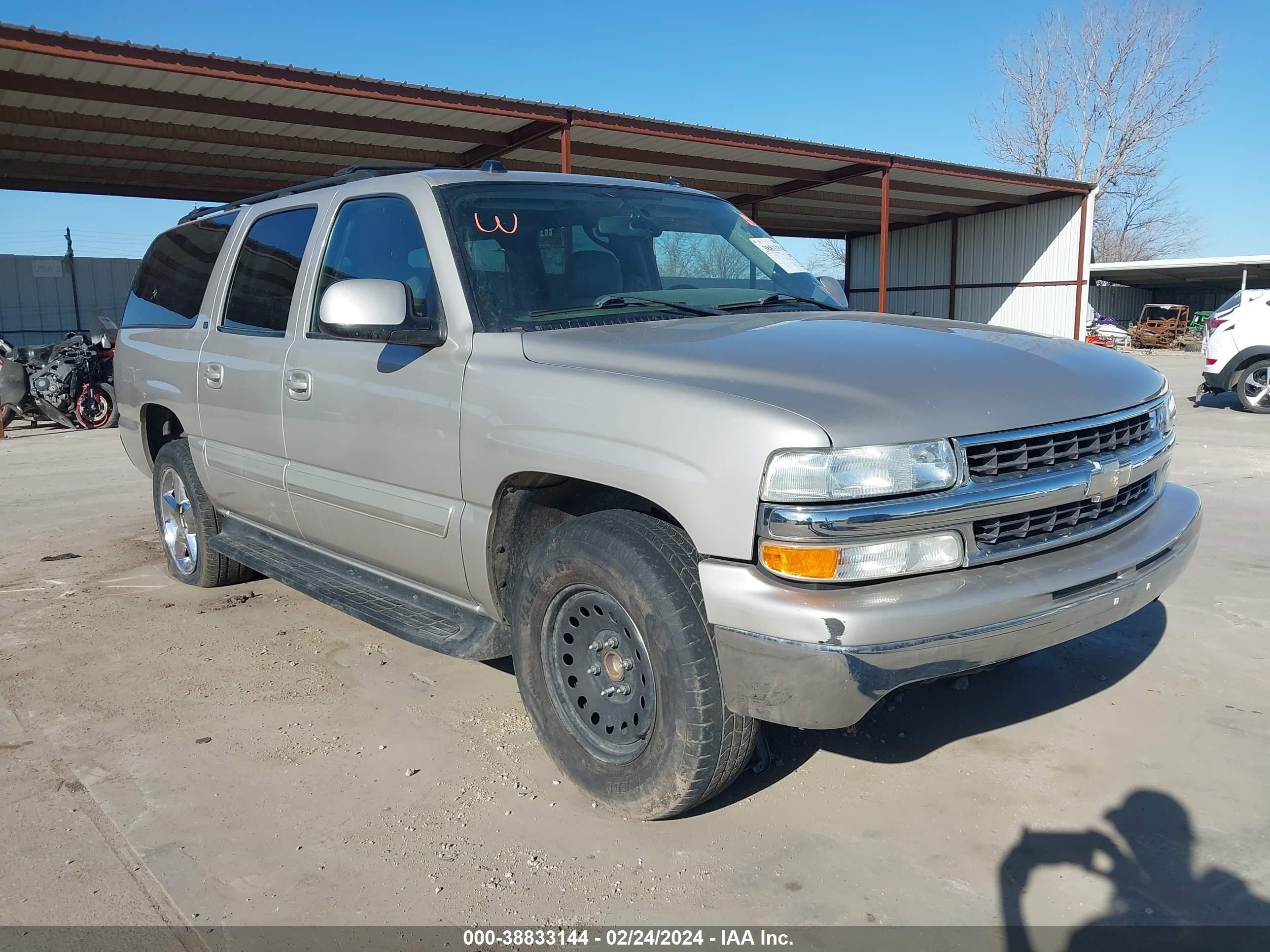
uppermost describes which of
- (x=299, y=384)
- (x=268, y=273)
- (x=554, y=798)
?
(x=268, y=273)

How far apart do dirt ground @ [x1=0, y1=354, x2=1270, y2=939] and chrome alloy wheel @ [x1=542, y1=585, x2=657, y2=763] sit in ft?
0.82

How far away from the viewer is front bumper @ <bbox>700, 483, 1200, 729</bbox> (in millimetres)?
2281

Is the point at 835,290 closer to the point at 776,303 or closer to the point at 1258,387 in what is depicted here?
the point at 776,303

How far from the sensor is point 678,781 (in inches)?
103

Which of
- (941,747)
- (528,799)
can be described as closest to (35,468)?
(528,799)

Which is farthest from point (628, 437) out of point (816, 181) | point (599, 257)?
point (816, 181)

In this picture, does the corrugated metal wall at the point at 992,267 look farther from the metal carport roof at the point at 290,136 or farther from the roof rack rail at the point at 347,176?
the roof rack rail at the point at 347,176

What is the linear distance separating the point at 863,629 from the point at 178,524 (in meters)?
4.42

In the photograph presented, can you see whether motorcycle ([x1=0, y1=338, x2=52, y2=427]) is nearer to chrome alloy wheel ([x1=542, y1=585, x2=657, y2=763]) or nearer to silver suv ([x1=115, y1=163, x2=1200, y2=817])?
silver suv ([x1=115, y1=163, x2=1200, y2=817])

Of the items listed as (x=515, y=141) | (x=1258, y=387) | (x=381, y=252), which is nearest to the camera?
(x=381, y=252)

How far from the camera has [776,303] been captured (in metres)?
3.69

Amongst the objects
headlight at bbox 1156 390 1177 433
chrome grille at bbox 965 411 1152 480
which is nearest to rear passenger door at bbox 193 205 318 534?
chrome grille at bbox 965 411 1152 480

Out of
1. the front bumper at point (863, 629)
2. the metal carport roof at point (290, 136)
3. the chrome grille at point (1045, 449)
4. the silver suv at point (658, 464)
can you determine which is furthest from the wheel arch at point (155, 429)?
the metal carport roof at point (290, 136)

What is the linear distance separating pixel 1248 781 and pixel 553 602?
2.22m
